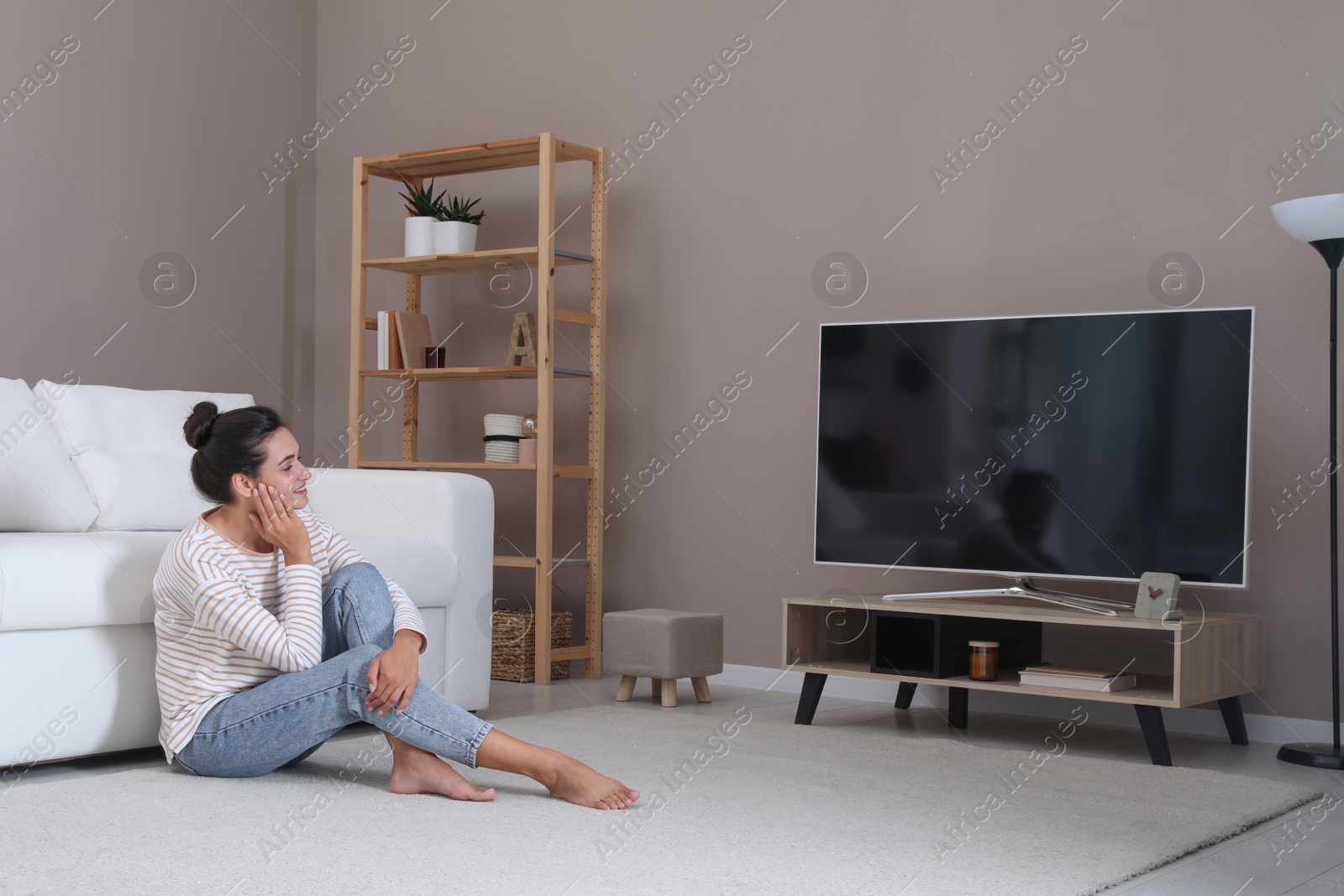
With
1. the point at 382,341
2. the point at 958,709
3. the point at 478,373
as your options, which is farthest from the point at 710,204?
the point at 958,709

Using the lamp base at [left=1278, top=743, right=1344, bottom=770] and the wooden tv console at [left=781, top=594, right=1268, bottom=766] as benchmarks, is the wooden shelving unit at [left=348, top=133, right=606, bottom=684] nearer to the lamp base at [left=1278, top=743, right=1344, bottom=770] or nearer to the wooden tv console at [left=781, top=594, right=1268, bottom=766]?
the wooden tv console at [left=781, top=594, right=1268, bottom=766]

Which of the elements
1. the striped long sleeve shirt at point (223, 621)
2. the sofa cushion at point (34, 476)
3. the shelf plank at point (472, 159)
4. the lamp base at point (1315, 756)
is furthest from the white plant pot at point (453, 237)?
the lamp base at point (1315, 756)

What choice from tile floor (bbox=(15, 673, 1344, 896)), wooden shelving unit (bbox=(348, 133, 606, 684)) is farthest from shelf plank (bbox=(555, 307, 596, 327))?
tile floor (bbox=(15, 673, 1344, 896))

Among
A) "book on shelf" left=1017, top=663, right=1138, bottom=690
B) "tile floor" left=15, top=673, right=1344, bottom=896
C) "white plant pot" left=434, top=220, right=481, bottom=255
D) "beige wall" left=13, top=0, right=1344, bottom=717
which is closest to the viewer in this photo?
"tile floor" left=15, top=673, right=1344, bottom=896

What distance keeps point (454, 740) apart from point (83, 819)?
608 mm

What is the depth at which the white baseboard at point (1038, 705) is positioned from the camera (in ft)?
10.9

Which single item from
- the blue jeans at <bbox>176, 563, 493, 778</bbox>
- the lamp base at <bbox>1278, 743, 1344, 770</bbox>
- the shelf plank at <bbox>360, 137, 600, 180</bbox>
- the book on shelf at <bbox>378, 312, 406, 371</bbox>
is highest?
the shelf plank at <bbox>360, 137, 600, 180</bbox>

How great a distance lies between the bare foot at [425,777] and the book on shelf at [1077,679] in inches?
58.0

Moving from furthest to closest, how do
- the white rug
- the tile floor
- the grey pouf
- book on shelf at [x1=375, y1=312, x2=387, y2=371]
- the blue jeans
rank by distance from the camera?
1. book on shelf at [x1=375, y1=312, x2=387, y2=371]
2. the grey pouf
3. the blue jeans
4. the tile floor
5. the white rug

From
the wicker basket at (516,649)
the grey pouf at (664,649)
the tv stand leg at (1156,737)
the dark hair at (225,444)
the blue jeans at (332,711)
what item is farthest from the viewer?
the wicker basket at (516,649)

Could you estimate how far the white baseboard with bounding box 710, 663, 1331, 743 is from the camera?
333cm

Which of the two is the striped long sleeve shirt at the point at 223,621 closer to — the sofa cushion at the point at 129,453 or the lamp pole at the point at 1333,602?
the sofa cushion at the point at 129,453

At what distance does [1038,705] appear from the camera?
3.72 metres

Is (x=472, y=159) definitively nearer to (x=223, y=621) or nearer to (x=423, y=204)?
(x=423, y=204)
